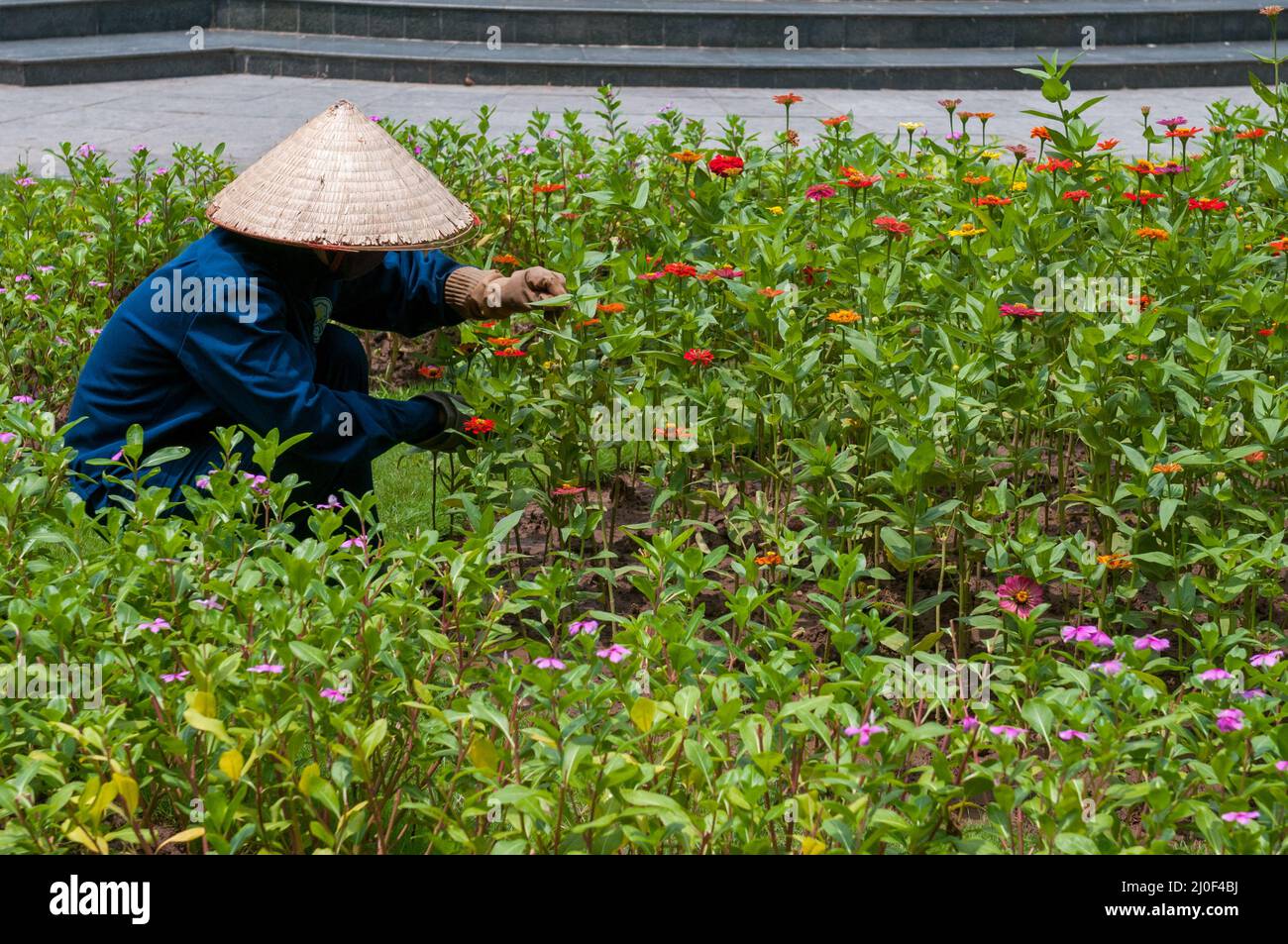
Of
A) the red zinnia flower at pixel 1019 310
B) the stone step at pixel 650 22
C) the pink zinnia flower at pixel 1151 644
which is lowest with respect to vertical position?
the pink zinnia flower at pixel 1151 644

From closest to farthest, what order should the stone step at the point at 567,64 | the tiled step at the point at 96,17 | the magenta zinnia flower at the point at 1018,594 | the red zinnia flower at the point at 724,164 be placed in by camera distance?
the magenta zinnia flower at the point at 1018,594 < the red zinnia flower at the point at 724,164 < the stone step at the point at 567,64 < the tiled step at the point at 96,17

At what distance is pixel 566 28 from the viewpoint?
11.1m

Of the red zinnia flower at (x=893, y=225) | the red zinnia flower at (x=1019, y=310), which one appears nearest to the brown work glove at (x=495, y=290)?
the red zinnia flower at (x=893, y=225)

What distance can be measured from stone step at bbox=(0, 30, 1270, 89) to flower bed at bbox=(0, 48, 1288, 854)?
17.2 ft

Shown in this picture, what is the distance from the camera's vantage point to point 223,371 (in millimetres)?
3602

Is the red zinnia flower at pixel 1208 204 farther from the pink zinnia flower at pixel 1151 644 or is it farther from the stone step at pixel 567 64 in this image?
the stone step at pixel 567 64

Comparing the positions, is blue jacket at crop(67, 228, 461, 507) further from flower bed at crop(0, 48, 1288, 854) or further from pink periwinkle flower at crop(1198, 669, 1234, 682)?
pink periwinkle flower at crop(1198, 669, 1234, 682)

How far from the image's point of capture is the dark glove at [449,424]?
382 centimetres

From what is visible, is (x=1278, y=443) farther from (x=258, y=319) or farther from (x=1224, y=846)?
(x=258, y=319)

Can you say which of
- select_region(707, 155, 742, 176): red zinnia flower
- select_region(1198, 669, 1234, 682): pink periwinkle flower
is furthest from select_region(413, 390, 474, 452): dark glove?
select_region(1198, 669, 1234, 682): pink periwinkle flower

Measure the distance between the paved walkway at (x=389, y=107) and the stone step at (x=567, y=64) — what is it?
0.10m

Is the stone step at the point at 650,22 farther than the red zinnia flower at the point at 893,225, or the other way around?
the stone step at the point at 650,22

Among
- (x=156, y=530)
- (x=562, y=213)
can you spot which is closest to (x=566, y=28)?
(x=562, y=213)

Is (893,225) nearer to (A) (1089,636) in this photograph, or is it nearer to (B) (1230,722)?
(A) (1089,636)
